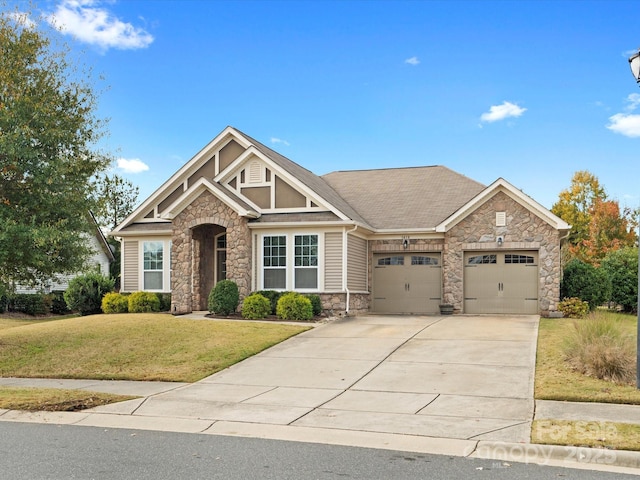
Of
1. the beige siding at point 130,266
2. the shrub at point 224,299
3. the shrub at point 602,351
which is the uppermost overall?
the beige siding at point 130,266

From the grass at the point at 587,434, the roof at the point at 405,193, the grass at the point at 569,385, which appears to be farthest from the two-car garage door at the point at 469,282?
the grass at the point at 587,434

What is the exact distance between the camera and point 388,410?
31.2 feet

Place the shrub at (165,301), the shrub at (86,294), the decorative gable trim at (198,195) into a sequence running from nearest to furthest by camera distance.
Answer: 1. the decorative gable trim at (198,195)
2. the shrub at (165,301)
3. the shrub at (86,294)

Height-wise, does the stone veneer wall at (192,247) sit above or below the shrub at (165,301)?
above

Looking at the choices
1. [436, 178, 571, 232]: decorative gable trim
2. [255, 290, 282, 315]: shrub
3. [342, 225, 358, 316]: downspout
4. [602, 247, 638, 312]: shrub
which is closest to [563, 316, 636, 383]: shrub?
[436, 178, 571, 232]: decorative gable trim

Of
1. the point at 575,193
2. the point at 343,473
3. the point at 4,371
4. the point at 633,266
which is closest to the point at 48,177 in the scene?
the point at 4,371

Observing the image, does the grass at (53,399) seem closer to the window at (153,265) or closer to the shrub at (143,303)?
the shrub at (143,303)

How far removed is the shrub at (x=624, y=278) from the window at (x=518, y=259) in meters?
5.71

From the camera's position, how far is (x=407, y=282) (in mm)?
23688

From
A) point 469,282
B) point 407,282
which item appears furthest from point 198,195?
point 469,282

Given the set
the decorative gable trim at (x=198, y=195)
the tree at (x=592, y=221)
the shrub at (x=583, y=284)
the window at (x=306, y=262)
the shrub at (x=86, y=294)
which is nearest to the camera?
the decorative gable trim at (x=198, y=195)

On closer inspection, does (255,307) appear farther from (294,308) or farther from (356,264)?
(356,264)

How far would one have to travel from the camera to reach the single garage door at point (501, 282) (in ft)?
71.6

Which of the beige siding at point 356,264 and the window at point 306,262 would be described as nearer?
the window at point 306,262
